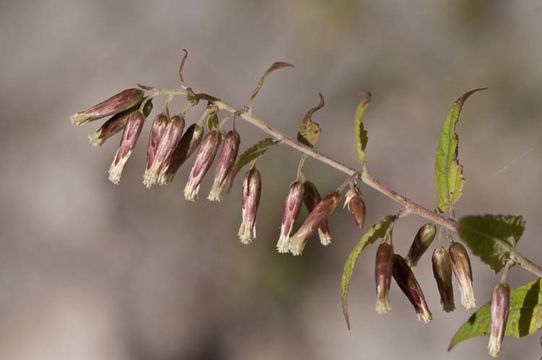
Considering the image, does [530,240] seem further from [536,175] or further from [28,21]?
[28,21]

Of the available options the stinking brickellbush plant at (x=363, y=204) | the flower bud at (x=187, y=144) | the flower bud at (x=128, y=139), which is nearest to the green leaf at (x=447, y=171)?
the stinking brickellbush plant at (x=363, y=204)

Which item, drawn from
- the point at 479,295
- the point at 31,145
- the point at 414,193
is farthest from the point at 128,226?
the point at 479,295

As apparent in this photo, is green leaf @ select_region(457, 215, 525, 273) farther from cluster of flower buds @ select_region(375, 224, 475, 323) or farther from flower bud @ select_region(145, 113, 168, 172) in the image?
flower bud @ select_region(145, 113, 168, 172)

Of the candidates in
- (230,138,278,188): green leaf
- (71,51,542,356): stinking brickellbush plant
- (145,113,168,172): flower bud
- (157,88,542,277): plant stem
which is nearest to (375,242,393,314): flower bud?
(71,51,542,356): stinking brickellbush plant

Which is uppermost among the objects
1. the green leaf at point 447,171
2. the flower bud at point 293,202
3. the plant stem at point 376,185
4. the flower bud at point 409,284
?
the green leaf at point 447,171

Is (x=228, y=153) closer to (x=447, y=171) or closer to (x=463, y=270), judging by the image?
(x=447, y=171)

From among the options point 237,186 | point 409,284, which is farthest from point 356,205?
point 237,186

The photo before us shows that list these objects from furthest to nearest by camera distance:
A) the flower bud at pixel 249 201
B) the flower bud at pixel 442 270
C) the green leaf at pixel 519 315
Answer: the flower bud at pixel 249 201, the flower bud at pixel 442 270, the green leaf at pixel 519 315

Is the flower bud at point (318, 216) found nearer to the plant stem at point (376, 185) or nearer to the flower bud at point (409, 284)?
the plant stem at point (376, 185)
